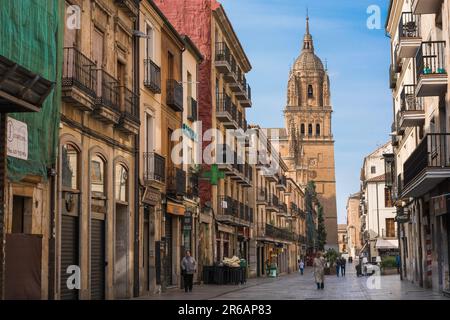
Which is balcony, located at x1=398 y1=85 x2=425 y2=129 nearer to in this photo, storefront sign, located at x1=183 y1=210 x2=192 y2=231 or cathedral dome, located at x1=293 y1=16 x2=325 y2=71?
storefront sign, located at x1=183 y1=210 x2=192 y2=231

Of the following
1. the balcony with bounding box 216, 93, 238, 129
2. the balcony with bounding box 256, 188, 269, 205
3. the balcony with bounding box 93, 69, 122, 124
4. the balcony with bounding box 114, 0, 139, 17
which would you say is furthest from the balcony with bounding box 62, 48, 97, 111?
the balcony with bounding box 256, 188, 269, 205

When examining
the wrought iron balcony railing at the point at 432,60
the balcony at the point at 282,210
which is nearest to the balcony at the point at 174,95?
the wrought iron balcony railing at the point at 432,60

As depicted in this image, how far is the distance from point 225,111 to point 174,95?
11.8 m

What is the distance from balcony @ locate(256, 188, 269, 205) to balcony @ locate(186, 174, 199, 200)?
2424 centimetres

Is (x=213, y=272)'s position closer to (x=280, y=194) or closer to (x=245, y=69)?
(x=245, y=69)

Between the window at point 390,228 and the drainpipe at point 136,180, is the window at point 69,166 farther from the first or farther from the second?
the window at point 390,228

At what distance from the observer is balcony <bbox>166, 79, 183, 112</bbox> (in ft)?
99.2

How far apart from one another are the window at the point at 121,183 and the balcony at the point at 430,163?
8.87 metres

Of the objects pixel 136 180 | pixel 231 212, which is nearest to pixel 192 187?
pixel 136 180

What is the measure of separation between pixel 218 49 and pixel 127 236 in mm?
19493

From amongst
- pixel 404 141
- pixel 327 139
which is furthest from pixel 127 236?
pixel 327 139

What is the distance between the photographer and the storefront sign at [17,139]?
1620 centimetres

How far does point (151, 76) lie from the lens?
1085 inches

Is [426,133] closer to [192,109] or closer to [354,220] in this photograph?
[192,109]
